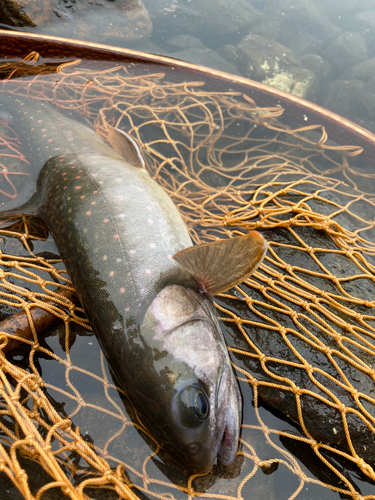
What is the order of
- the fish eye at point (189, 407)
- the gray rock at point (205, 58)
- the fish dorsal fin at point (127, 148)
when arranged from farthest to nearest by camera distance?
the gray rock at point (205, 58) → the fish dorsal fin at point (127, 148) → the fish eye at point (189, 407)

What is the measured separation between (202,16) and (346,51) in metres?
3.38

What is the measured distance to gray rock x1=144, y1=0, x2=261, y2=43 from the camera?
7.25m

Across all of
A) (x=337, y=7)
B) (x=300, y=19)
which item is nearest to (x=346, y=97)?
(x=300, y=19)

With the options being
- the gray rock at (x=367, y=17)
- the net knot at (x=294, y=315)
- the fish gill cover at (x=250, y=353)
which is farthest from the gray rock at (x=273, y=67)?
the net knot at (x=294, y=315)

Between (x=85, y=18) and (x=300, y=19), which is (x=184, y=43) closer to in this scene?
(x=85, y=18)

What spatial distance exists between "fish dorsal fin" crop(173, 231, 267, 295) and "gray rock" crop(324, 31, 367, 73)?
6876 millimetres

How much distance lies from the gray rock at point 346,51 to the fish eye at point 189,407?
25.0ft

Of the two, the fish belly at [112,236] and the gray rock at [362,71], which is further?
the gray rock at [362,71]

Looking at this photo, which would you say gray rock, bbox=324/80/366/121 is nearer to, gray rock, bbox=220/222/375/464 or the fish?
gray rock, bbox=220/222/375/464

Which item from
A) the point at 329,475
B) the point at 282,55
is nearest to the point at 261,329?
the point at 329,475

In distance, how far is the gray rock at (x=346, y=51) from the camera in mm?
7219

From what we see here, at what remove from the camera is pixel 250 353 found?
2744mm

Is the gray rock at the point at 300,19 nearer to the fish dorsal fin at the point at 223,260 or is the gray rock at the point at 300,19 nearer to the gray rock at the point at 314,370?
the gray rock at the point at 314,370

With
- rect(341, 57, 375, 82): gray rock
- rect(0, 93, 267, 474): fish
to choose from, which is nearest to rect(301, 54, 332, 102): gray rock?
rect(341, 57, 375, 82): gray rock
